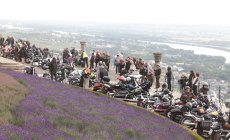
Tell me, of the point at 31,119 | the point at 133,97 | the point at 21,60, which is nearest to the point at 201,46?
the point at 21,60

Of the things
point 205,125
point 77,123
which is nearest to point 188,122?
point 205,125

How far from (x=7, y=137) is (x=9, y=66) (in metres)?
21.2

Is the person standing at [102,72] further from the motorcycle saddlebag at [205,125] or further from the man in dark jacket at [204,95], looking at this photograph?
the motorcycle saddlebag at [205,125]

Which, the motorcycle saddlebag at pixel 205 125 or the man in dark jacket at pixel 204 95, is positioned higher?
the man in dark jacket at pixel 204 95

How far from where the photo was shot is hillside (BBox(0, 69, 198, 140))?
773cm

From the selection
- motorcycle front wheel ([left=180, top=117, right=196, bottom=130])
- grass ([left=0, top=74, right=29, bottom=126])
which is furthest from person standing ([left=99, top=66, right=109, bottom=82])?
motorcycle front wheel ([left=180, top=117, right=196, bottom=130])

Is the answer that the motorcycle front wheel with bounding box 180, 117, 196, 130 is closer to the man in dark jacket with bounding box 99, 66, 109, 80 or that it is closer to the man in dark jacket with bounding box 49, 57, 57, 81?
the man in dark jacket with bounding box 99, 66, 109, 80

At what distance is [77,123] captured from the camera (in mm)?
9180

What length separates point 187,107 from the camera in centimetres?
1421

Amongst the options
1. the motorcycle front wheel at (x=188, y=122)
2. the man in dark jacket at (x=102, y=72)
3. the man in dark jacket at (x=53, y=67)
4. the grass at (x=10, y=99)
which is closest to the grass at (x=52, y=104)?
the grass at (x=10, y=99)

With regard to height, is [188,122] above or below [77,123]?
below

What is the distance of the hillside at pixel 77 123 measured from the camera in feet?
25.4

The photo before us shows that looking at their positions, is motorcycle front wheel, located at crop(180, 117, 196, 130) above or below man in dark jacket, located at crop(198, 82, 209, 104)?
below

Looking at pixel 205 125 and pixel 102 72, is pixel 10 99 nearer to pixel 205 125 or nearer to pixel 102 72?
pixel 205 125
